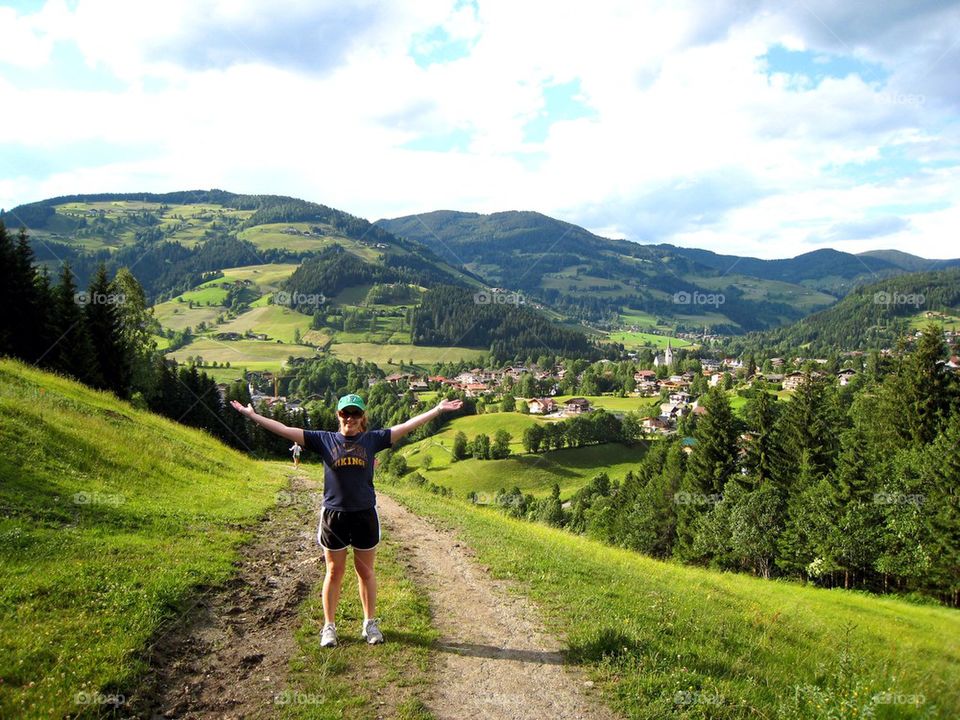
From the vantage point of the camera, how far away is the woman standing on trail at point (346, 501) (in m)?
7.69

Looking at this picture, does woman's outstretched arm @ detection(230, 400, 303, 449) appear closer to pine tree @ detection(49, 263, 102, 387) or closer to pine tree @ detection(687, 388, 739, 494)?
pine tree @ detection(49, 263, 102, 387)

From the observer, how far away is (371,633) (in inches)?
309

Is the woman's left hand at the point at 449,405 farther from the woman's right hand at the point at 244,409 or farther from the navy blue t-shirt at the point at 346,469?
the woman's right hand at the point at 244,409

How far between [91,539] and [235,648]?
4.54 meters

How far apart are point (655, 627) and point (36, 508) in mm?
12130

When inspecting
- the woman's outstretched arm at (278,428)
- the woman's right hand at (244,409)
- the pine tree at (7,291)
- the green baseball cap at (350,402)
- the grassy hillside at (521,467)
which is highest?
the pine tree at (7,291)

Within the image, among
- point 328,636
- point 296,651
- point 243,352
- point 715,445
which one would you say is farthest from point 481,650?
point 243,352

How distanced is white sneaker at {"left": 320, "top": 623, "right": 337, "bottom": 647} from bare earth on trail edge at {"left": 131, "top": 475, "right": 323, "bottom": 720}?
402 mm

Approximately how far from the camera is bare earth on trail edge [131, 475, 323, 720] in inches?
244

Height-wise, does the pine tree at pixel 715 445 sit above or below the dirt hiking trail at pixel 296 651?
below

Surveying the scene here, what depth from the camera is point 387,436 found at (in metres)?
8.14

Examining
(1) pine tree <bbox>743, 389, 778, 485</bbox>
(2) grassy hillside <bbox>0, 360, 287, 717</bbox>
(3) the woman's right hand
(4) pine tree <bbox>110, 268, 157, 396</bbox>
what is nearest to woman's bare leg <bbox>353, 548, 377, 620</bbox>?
(3) the woman's right hand

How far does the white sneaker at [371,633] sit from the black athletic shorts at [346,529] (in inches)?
46.8

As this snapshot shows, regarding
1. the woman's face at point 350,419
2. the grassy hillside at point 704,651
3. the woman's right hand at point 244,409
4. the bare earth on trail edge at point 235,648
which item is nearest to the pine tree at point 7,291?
the bare earth on trail edge at point 235,648
